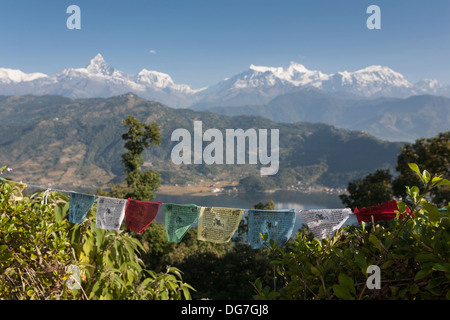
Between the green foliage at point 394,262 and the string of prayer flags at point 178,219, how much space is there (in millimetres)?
2984

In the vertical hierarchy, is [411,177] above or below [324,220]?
below

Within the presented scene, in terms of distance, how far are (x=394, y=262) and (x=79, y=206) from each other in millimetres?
3507

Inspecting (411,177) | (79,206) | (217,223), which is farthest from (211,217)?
(411,177)

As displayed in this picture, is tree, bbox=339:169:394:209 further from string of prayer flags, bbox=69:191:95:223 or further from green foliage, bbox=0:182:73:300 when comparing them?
green foliage, bbox=0:182:73:300

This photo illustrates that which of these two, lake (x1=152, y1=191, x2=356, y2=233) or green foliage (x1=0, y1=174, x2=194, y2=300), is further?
lake (x1=152, y1=191, x2=356, y2=233)

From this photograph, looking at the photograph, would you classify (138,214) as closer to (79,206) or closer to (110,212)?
(110,212)

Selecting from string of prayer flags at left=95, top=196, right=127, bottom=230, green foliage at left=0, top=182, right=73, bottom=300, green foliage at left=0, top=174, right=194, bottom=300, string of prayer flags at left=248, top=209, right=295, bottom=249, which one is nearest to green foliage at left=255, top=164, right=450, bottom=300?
green foliage at left=0, top=174, right=194, bottom=300

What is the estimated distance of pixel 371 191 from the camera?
60.2ft

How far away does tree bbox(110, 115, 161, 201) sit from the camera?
872 inches

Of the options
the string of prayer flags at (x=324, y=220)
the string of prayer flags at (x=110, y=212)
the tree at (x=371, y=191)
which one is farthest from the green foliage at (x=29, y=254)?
the tree at (x=371, y=191)

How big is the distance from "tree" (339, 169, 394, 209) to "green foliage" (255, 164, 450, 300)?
57.0 feet

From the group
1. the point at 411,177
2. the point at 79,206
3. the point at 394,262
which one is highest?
the point at 394,262
